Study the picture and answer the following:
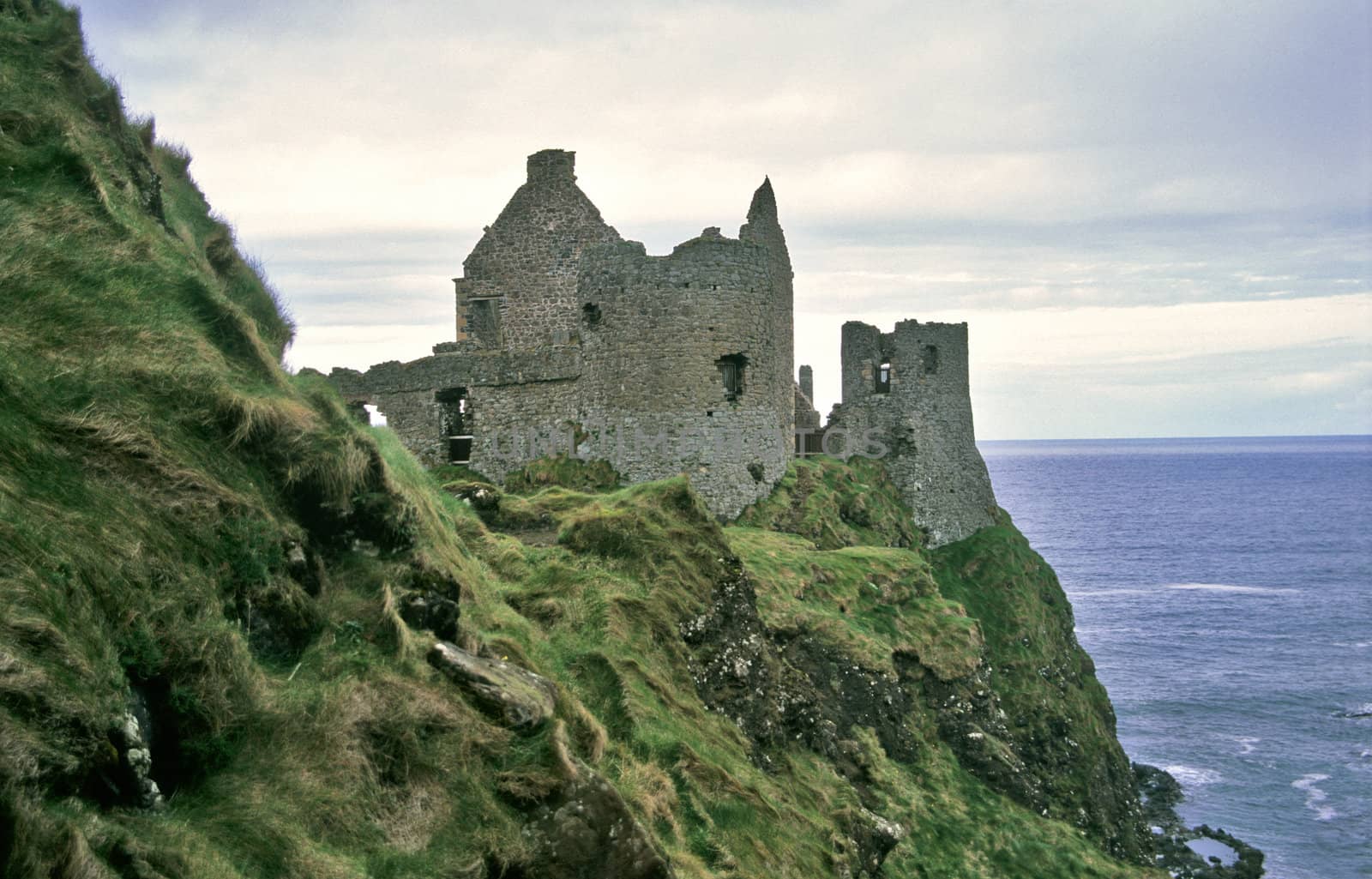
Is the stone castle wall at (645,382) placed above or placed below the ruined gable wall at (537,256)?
below

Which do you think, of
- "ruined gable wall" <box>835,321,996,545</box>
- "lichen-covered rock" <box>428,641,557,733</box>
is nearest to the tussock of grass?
"ruined gable wall" <box>835,321,996,545</box>

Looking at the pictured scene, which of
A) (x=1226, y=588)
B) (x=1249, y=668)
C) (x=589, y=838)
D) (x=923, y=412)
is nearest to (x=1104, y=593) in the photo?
(x=1226, y=588)

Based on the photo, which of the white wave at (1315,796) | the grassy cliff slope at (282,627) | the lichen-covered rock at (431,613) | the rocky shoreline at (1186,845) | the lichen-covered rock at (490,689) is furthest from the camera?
the white wave at (1315,796)

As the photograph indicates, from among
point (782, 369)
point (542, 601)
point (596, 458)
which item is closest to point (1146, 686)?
point (782, 369)

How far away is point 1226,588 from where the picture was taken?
334 feet

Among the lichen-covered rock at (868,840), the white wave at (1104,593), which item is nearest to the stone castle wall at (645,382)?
the lichen-covered rock at (868,840)

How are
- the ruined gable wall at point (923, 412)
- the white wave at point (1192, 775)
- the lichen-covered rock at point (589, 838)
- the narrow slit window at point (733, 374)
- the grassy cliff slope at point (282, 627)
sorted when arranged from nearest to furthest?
the grassy cliff slope at point (282, 627), the lichen-covered rock at point (589, 838), the narrow slit window at point (733, 374), the ruined gable wall at point (923, 412), the white wave at point (1192, 775)

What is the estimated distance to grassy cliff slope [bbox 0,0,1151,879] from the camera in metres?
8.42

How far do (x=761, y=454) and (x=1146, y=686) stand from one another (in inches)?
1746

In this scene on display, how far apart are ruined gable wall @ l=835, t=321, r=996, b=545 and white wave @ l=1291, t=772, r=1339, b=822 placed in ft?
55.6

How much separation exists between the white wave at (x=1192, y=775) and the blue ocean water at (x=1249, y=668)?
99mm

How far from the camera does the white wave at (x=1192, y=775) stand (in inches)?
1950

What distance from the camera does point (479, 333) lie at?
36.5m

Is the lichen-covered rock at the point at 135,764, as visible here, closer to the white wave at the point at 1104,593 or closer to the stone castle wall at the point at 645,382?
the stone castle wall at the point at 645,382
